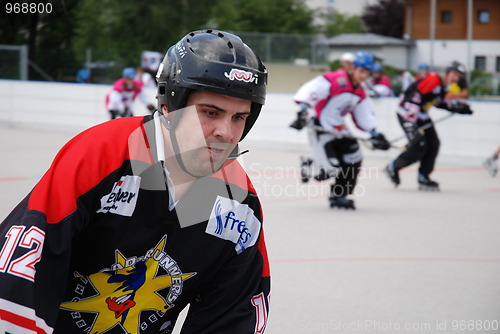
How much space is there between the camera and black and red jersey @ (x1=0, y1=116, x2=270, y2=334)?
201 cm

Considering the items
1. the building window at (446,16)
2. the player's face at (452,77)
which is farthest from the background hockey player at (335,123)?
the building window at (446,16)

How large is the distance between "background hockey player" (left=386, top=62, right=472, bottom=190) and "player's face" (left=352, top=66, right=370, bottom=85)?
221cm

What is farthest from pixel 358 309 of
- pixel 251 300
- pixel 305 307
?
pixel 251 300

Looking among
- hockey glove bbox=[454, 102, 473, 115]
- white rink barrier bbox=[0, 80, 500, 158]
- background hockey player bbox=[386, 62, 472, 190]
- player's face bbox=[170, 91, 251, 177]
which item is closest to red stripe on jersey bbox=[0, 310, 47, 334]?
player's face bbox=[170, 91, 251, 177]

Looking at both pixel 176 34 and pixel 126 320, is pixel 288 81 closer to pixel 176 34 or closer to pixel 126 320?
pixel 176 34

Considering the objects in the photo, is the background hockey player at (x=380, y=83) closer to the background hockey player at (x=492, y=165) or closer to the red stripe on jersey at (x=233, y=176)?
the background hockey player at (x=492, y=165)

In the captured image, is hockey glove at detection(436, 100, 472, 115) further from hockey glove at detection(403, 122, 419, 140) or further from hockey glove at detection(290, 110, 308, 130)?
hockey glove at detection(290, 110, 308, 130)

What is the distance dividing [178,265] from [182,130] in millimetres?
420

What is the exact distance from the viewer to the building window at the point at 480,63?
146 feet

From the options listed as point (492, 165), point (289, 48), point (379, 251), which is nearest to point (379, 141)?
point (492, 165)

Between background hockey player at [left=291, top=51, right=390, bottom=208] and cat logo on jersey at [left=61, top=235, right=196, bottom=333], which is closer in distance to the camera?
cat logo on jersey at [left=61, top=235, right=196, bottom=333]

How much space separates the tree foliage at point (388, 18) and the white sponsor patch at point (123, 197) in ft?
201

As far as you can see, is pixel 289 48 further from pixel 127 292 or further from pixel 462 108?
pixel 127 292

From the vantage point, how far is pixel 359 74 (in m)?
9.02
